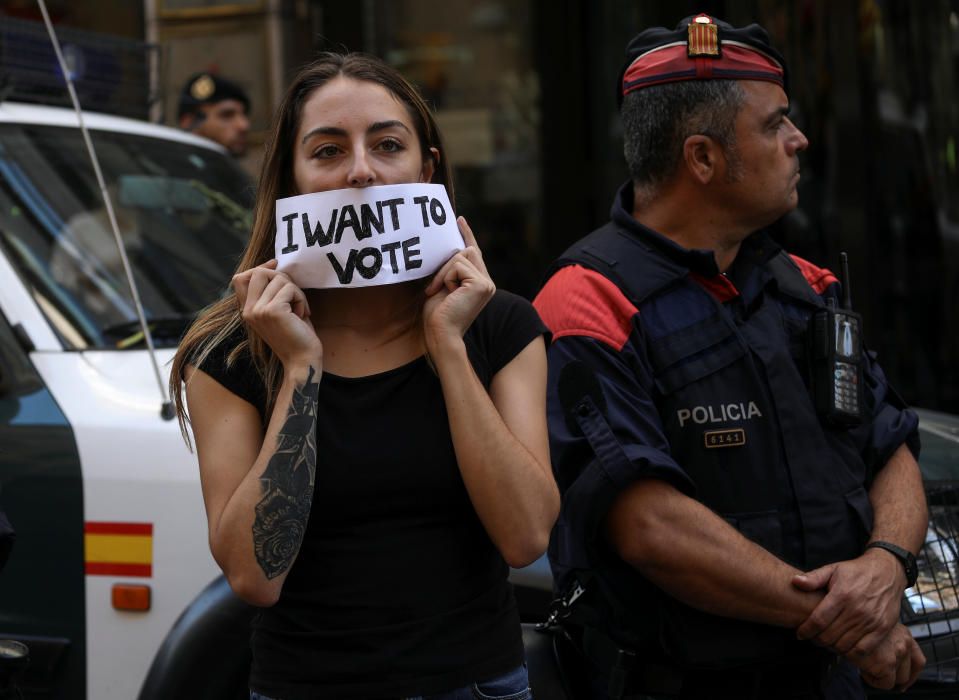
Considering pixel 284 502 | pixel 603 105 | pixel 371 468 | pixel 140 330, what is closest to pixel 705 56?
pixel 371 468

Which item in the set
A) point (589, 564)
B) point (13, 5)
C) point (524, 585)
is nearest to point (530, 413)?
point (589, 564)

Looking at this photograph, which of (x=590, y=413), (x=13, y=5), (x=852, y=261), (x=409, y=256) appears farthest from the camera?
(x=13, y=5)

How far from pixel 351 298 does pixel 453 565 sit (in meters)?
0.51

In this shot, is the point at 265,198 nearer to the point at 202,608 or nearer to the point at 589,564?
the point at 589,564

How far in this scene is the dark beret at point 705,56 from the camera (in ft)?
9.13

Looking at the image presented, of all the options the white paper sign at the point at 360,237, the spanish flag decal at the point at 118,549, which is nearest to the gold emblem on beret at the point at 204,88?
the spanish flag decal at the point at 118,549

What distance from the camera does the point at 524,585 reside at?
135 inches

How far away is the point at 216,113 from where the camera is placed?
240 inches

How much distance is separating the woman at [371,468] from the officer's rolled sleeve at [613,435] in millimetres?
235

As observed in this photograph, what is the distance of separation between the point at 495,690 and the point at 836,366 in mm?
988

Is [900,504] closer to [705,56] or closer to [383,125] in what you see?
[705,56]

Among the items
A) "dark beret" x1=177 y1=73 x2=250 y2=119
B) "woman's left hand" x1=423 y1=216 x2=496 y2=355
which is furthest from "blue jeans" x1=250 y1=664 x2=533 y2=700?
"dark beret" x1=177 y1=73 x2=250 y2=119

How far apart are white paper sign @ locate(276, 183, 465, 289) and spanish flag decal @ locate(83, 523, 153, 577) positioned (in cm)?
132

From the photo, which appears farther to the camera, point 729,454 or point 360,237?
point 729,454
